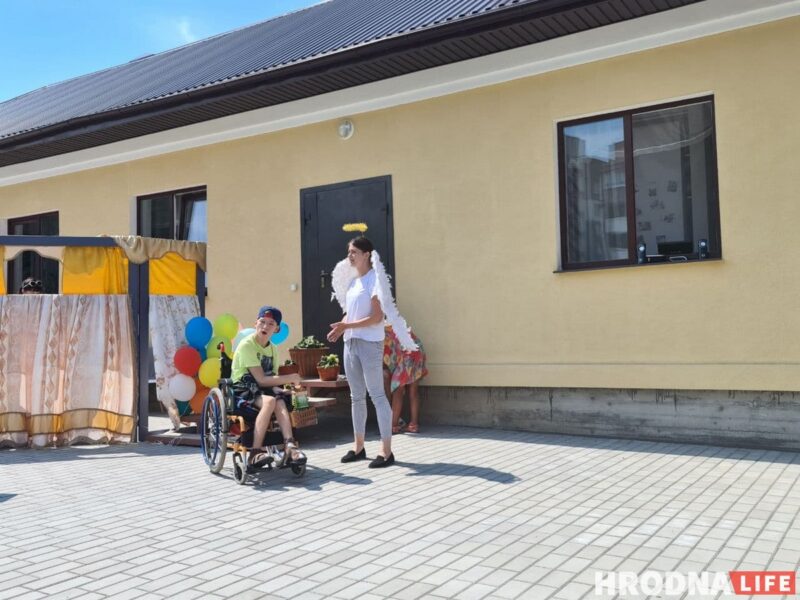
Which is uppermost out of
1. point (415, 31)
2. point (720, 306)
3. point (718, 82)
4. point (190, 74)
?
point (190, 74)

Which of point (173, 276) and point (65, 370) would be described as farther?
point (173, 276)

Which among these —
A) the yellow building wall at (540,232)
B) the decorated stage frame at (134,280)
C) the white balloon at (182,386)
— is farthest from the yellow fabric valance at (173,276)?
the white balloon at (182,386)

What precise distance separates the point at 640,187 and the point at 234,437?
4.68 metres

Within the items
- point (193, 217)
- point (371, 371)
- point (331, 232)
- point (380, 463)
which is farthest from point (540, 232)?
point (193, 217)

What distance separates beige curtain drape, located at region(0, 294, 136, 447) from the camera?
304 inches

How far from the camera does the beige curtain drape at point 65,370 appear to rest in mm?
7730

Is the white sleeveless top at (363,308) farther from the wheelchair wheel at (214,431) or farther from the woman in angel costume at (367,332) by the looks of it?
the wheelchair wheel at (214,431)

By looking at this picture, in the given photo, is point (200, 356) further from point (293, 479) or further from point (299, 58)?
point (299, 58)

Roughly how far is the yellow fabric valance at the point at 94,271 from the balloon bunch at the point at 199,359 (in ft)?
3.03

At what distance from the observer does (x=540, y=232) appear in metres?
7.84

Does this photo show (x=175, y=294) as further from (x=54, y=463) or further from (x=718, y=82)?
(x=718, y=82)

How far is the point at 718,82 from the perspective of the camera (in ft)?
22.8

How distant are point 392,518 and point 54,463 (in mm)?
3938

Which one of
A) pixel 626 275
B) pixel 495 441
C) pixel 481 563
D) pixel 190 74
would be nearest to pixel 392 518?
pixel 481 563
